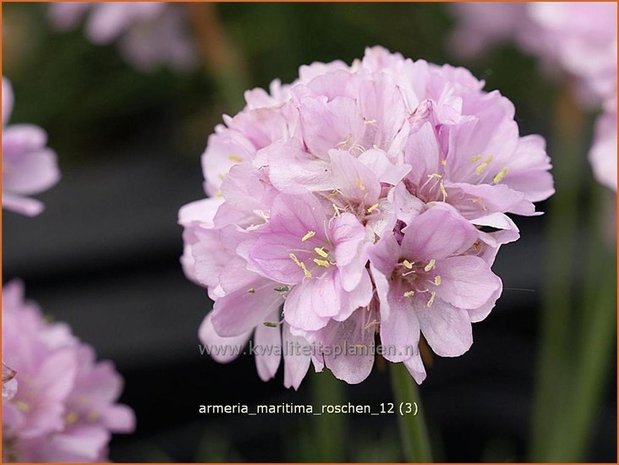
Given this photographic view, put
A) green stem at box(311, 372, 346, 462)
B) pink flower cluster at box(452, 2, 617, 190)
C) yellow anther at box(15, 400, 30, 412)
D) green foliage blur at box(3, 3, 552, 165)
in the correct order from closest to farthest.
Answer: yellow anther at box(15, 400, 30, 412)
pink flower cluster at box(452, 2, 617, 190)
green stem at box(311, 372, 346, 462)
green foliage blur at box(3, 3, 552, 165)

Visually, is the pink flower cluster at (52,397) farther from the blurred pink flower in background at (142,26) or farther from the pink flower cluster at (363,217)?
the blurred pink flower in background at (142,26)

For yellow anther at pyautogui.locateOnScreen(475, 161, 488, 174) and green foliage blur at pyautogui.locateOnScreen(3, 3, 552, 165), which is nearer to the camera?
yellow anther at pyautogui.locateOnScreen(475, 161, 488, 174)

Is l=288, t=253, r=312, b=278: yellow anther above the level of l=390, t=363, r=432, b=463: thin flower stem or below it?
above

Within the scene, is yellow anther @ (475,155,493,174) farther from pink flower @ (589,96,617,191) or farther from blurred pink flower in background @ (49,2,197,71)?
blurred pink flower in background @ (49,2,197,71)

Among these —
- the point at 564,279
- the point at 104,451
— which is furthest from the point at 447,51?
the point at 104,451

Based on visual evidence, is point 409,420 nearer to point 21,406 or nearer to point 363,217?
point 363,217

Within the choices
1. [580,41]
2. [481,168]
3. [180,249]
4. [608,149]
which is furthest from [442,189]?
[180,249]

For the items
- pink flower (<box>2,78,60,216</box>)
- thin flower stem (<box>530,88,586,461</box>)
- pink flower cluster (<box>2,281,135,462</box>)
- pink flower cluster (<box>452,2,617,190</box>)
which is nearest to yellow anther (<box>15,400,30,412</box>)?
pink flower cluster (<box>2,281,135,462</box>)

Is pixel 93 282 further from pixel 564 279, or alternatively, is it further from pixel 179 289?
pixel 564 279
